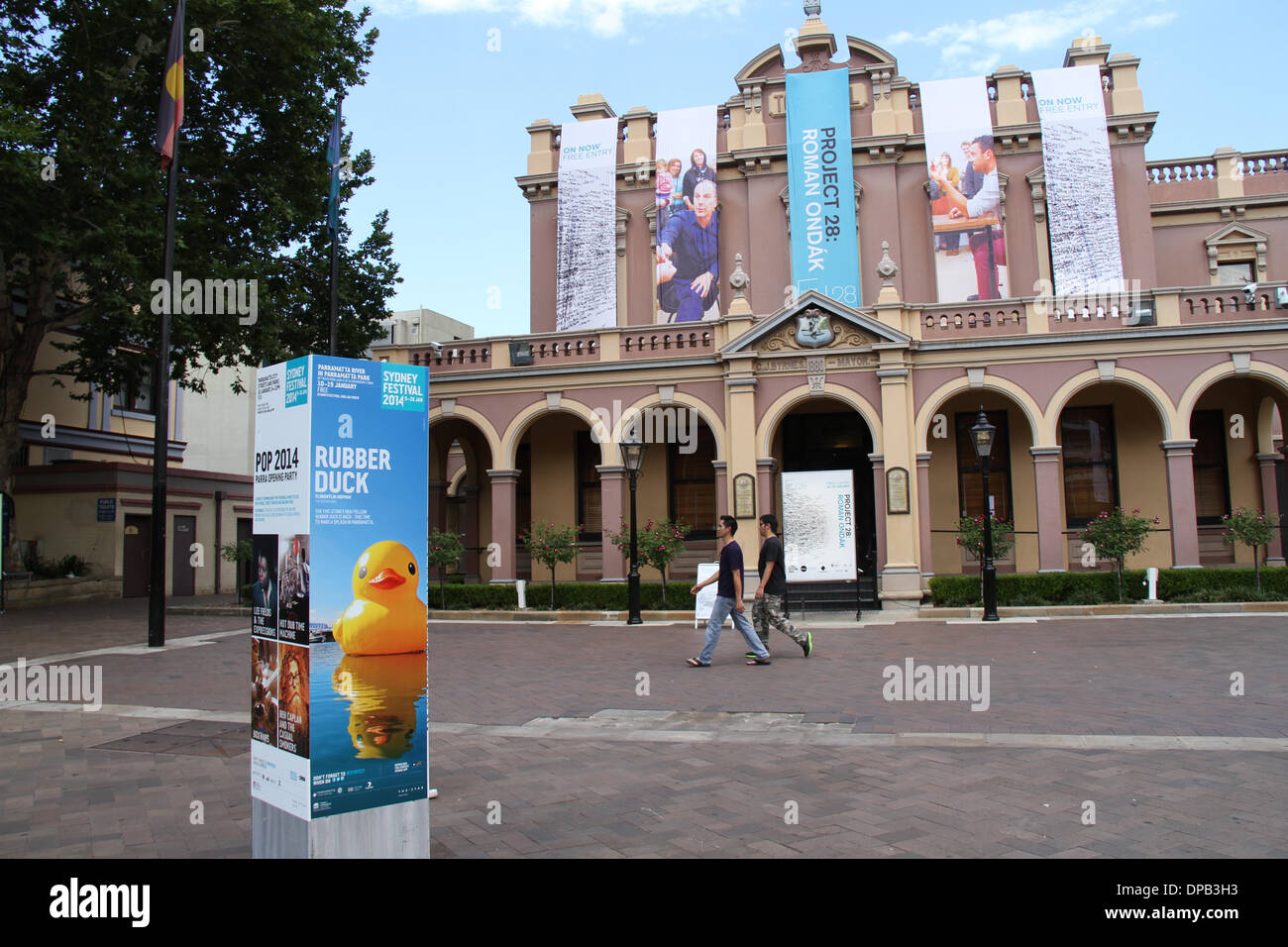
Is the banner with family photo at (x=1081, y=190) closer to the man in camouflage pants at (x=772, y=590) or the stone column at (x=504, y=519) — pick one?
the man in camouflage pants at (x=772, y=590)

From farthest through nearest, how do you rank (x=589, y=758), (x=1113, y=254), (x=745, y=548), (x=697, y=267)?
(x=697, y=267) → (x=1113, y=254) → (x=745, y=548) → (x=589, y=758)

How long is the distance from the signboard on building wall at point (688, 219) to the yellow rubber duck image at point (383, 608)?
63.6ft

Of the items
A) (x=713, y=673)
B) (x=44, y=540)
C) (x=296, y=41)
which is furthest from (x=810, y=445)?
(x=44, y=540)

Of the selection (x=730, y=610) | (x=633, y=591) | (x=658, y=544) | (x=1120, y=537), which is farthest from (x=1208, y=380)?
(x=730, y=610)

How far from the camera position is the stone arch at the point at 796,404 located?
64.0 feet

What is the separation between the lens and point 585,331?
71.2 feet

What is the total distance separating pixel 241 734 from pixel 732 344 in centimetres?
1444

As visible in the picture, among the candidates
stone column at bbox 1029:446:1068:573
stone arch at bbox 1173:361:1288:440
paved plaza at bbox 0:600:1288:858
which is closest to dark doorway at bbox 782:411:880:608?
stone column at bbox 1029:446:1068:573

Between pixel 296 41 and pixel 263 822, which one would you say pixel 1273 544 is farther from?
pixel 296 41

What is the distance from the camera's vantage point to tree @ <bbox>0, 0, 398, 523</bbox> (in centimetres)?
1723

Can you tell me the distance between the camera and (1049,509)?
743 inches

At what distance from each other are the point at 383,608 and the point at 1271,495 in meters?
22.4

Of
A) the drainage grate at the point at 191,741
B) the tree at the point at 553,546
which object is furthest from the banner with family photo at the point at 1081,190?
the drainage grate at the point at 191,741

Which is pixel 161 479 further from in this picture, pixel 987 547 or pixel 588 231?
pixel 987 547
